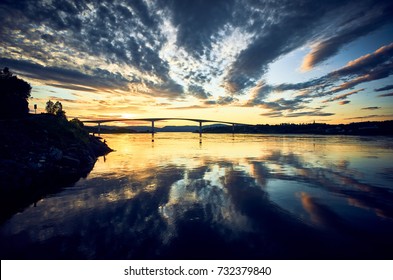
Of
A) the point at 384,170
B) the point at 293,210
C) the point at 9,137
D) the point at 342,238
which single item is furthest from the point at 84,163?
the point at 384,170

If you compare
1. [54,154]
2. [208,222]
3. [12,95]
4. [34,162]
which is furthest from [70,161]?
[12,95]

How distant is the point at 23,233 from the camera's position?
8.52 metres

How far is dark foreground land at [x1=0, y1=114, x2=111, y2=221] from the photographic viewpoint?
43.1 feet

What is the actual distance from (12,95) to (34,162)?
22.5 m

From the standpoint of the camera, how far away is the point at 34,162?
709 inches

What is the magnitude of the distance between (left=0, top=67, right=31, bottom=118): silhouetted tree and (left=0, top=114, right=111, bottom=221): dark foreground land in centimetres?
856

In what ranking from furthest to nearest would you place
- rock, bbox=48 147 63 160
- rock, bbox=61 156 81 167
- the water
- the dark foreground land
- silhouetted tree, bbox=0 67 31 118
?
silhouetted tree, bbox=0 67 31 118
rock, bbox=61 156 81 167
rock, bbox=48 147 63 160
the dark foreground land
the water

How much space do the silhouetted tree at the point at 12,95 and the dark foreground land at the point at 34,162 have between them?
856cm

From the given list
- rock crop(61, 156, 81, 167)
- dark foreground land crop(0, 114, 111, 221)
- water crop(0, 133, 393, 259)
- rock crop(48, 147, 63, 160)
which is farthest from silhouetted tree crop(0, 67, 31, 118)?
water crop(0, 133, 393, 259)

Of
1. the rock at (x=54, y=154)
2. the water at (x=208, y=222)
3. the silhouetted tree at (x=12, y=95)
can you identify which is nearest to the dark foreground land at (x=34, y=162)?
the rock at (x=54, y=154)

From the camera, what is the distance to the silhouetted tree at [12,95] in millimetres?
30388

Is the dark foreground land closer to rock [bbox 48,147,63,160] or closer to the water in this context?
rock [bbox 48,147,63,160]

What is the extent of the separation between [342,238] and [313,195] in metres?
5.72
